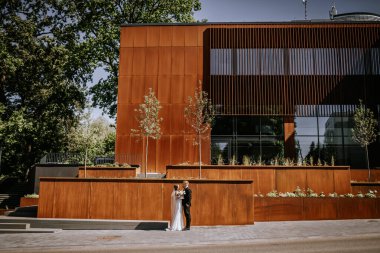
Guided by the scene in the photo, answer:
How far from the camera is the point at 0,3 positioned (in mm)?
27203

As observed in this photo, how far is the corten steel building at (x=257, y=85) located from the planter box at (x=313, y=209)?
8940mm

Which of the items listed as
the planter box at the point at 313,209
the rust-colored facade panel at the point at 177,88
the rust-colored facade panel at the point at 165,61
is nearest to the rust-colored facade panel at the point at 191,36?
the rust-colored facade panel at the point at 165,61

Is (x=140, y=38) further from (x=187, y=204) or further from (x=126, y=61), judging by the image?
(x=187, y=204)

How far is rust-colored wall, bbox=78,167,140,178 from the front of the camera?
18.1 m

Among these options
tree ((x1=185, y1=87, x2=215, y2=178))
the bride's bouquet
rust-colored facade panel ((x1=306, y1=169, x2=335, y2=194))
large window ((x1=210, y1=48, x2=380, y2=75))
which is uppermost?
large window ((x1=210, y1=48, x2=380, y2=75))

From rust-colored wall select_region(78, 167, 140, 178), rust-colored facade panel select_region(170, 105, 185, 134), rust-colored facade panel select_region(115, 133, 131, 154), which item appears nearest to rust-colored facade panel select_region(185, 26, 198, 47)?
rust-colored facade panel select_region(170, 105, 185, 134)

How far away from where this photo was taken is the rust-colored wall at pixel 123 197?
13547 mm

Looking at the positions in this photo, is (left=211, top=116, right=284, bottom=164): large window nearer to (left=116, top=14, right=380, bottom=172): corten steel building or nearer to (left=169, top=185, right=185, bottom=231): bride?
(left=116, top=14, right=380, bottom=172): corten steel building

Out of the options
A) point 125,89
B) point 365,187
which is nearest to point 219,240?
point 365,187

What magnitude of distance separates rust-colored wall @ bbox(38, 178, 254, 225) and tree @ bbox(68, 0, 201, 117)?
18.5 m

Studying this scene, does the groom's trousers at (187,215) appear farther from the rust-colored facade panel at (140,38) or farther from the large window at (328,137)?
the rust-colored facade panel at (140,38)

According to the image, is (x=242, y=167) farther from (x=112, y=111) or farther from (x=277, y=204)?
(x=112, y=111)

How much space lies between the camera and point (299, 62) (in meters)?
24.4

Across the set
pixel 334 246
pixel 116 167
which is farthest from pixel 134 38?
pixel 334 246
